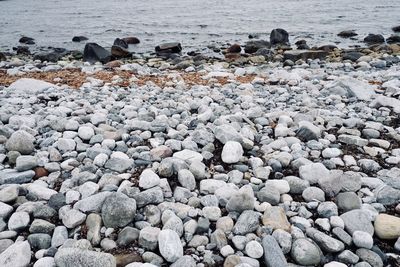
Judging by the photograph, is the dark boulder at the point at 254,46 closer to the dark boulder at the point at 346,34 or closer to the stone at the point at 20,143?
the dark boulder at the point at 346,34

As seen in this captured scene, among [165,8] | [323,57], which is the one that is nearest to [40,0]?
[165,8]

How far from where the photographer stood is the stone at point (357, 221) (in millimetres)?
2510

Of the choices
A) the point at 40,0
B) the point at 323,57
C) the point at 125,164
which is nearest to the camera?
the point at 125,164

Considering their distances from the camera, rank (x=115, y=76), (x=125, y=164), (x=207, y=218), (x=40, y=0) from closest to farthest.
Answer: (x=207, y=218) → (x=125, y=164) → (x=115, y=76) → (x=40, y=0)

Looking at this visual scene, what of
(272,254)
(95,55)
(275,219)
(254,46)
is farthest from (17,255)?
(254,46)

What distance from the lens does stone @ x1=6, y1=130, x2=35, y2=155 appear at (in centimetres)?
354

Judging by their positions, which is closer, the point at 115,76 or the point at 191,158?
the point at 191,158

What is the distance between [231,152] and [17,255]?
2.02 m

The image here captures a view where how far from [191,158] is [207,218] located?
0.89 meters

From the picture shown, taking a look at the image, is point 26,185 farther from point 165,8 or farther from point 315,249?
point 165,8

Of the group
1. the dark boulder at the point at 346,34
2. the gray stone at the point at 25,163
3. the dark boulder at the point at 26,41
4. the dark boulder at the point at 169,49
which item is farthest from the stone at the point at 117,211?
the dark boulder at the point at 26,41

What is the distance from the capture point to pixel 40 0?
45.5 metres

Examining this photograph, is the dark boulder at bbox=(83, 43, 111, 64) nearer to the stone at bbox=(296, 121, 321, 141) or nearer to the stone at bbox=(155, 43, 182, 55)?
the stone at bbox=(155, 43, 182, 55)

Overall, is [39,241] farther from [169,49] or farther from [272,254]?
[169,49]
